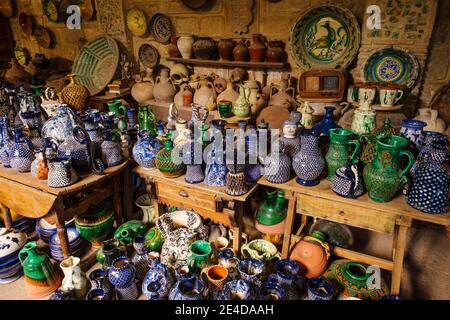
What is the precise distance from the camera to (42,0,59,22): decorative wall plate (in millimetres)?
4934

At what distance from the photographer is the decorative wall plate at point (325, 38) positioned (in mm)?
3018

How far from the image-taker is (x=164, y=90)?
3.67 meters

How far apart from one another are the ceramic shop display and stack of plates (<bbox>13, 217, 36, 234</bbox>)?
123cm

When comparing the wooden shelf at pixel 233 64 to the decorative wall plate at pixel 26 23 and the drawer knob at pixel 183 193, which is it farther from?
the decorative wall plate at pixel 26 23

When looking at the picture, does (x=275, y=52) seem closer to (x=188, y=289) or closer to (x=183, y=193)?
(x=183, y=193)

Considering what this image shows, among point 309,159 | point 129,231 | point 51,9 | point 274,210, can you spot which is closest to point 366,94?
point 309,159

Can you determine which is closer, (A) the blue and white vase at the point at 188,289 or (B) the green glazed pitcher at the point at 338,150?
(A) the blue and white vase at the point at 188,289

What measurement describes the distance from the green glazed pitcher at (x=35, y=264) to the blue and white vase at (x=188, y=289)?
822 mm

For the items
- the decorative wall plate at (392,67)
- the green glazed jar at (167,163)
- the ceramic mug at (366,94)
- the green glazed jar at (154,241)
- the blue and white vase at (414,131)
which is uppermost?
the decorative wall plate at (392,67)

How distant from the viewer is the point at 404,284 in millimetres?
2180

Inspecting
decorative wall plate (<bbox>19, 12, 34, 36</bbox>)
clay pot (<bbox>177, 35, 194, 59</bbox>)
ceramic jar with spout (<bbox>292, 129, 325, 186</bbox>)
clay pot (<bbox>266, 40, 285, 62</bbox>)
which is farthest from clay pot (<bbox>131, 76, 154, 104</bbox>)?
decorative wall plate (<bbox>19, 12, 34, 36</bbox>)

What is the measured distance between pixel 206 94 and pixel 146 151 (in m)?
1.35

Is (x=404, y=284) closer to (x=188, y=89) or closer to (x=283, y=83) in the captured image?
(x=283, y=83)

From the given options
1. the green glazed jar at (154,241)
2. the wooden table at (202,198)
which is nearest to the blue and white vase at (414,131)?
the wooden table at (202,198)
